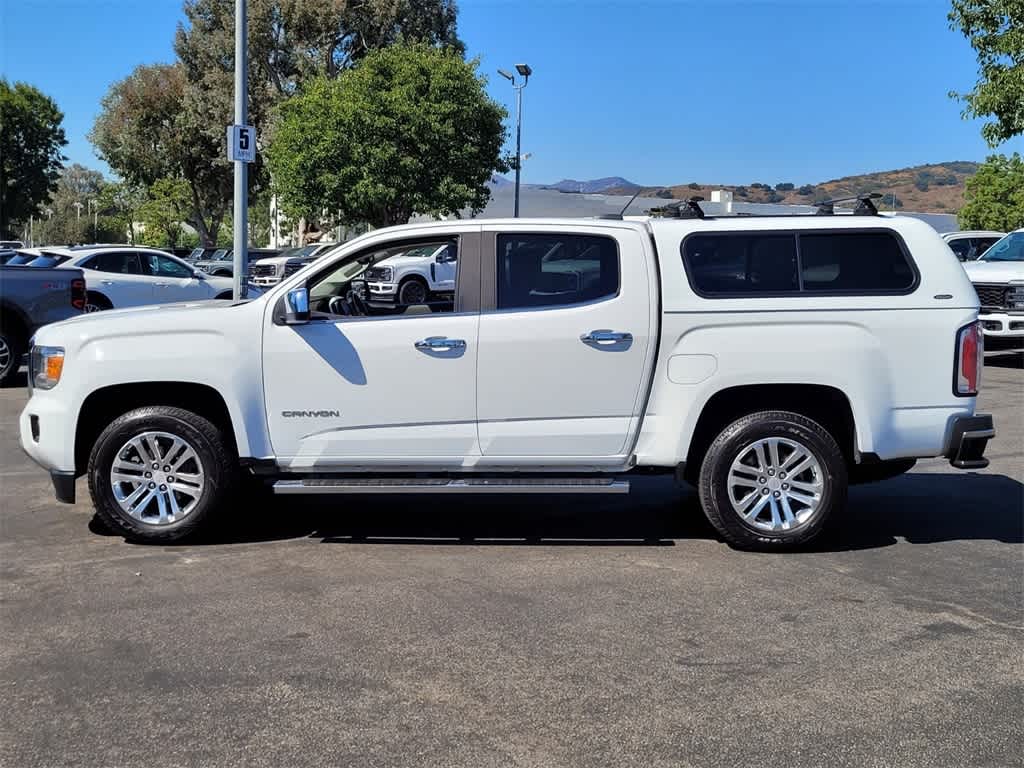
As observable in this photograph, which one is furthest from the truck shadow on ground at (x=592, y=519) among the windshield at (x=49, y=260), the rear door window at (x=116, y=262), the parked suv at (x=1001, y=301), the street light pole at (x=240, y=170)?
the rear door window at (x=116, y=262)

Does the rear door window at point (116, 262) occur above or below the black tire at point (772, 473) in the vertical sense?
above

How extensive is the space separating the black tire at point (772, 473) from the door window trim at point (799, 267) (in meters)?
0.71

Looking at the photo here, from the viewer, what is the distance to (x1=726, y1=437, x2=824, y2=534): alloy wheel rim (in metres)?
6.26

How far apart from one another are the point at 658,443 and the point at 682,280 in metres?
0.96

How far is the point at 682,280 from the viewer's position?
629 centimetres

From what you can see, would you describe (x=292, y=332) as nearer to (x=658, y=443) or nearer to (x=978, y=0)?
(x=658, y=443)

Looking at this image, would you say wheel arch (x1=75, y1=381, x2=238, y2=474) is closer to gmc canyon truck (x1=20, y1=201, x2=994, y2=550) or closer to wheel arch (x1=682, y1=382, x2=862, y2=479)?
gmc canyon truck (x1=20, y1=201, x2=994, y2=550)

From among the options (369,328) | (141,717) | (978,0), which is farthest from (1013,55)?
(141,717)

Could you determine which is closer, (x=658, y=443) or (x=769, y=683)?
(x=769, y=683)

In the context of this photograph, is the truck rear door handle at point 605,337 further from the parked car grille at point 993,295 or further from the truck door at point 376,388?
the parked car grille at point 993,295

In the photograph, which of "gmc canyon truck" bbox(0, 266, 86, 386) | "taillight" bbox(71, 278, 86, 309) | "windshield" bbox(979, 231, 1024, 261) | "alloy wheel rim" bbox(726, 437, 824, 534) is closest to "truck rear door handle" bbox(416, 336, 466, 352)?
"alloy wheel rim" bbox(726, 437, 824, 534)

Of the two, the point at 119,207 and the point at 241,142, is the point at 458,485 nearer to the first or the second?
the point at 241,142

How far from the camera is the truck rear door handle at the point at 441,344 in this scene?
6.21 m

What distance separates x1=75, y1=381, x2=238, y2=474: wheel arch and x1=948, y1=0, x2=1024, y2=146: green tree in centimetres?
1511
